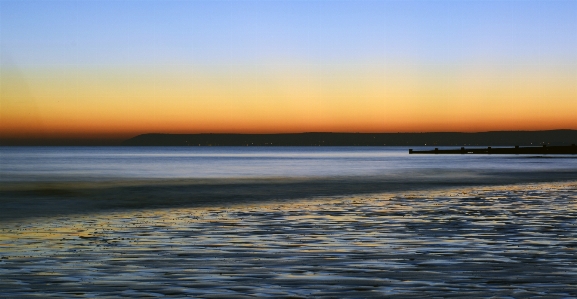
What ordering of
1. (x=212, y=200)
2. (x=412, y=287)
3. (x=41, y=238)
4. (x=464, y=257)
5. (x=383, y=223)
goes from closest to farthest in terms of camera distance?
(x=412, y=287) < (x=464, y=257) < (x=41, y=238) < (x=383, y=223) < (x=212, y=200)

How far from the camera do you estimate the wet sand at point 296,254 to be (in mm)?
10352

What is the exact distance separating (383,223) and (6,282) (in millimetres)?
11191

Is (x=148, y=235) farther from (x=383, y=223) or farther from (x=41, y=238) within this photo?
(x=383, y=223)

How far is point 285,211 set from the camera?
25.0 meters

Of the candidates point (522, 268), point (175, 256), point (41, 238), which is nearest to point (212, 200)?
point (41, 238)

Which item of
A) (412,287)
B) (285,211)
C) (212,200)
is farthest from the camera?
(212,200)

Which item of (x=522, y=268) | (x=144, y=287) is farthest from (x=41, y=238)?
(x=522, y=268)

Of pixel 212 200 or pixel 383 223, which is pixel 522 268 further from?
pixel 212 200

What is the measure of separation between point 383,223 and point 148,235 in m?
6.18

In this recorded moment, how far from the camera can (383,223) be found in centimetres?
2003

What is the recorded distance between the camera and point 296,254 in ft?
45.4

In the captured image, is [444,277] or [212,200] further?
[212,200]

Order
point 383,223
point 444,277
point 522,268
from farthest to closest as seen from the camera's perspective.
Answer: point 383,223
point 522,268
point 444,277

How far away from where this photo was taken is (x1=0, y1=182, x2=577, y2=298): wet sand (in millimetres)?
10352
